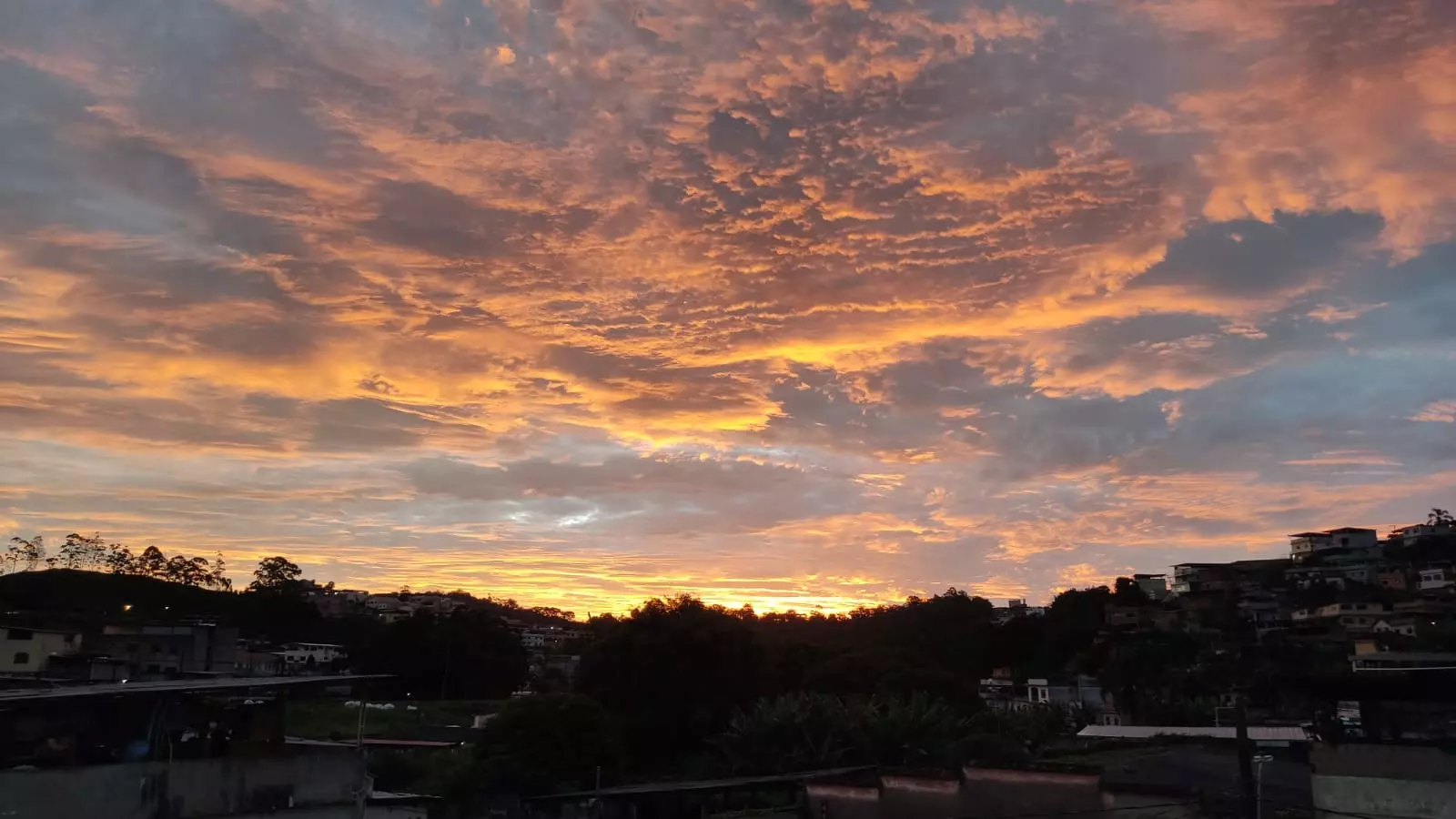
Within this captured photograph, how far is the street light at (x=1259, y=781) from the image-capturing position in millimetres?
11852

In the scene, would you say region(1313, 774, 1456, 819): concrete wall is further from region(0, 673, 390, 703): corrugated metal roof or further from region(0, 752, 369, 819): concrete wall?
region(0, 752, 369, 819): concrete wall

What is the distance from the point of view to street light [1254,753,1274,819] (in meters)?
11.9

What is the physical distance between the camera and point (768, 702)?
29.0 meters

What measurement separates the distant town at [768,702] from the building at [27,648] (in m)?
0.10

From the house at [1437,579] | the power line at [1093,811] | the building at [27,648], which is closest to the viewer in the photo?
the power line at [1093,811]

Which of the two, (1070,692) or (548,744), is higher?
(548,744)

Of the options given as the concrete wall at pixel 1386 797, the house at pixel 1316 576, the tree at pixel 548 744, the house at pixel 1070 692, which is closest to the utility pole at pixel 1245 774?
the concrete wall at pixel 1386 797

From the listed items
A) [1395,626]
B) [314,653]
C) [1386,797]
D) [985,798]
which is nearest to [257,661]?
[314,653]

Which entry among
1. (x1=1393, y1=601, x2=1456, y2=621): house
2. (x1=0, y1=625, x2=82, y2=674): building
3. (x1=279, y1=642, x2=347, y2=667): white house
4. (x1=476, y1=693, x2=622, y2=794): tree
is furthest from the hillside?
(x1=1393, y1=601, x2=1456, y2=621): house

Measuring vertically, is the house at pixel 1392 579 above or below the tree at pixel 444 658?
above

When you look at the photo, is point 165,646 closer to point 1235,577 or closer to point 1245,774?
point 1245,774

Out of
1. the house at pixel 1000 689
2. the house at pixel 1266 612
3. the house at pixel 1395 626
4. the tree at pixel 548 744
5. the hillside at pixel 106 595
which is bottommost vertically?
the house at pixel 1000 689

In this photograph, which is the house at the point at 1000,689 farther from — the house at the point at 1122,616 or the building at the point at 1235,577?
the building at the point at 1235,577

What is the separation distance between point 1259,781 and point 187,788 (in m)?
15.6
